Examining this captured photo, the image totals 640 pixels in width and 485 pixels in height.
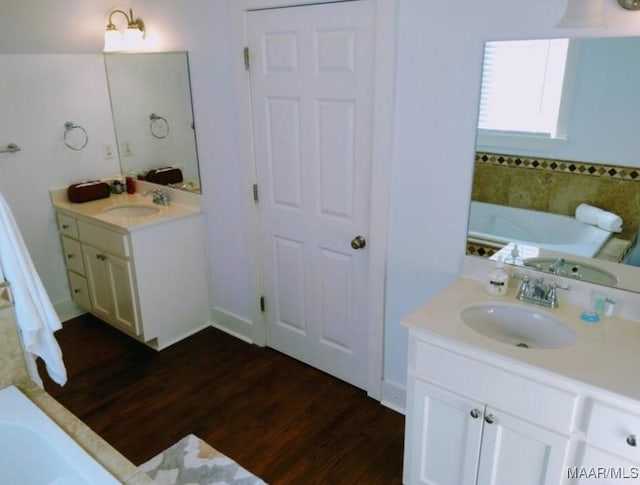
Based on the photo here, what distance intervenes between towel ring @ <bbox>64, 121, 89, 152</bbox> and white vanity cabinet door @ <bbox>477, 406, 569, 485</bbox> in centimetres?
306

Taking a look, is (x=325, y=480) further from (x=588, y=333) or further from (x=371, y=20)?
(x=371, y=20)

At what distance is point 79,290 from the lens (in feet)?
11.4

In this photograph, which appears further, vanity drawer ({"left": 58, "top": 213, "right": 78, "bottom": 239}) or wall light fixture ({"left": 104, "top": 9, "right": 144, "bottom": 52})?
vanity drawer ({"left": 58, "top": 213, "right": 78, "bottom": 239})

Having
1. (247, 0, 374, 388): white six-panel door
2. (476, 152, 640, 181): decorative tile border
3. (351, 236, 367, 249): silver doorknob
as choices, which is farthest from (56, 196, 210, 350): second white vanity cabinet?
(476, 152, 640, 181): decorative tile border

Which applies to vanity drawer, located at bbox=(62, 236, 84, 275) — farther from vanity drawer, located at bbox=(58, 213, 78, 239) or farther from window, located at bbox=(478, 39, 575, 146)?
window, located at bbox=(478, 39, 575, 146)

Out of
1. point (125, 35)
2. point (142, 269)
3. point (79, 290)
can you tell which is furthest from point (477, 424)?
point (125, 35)

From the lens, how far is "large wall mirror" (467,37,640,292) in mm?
1692

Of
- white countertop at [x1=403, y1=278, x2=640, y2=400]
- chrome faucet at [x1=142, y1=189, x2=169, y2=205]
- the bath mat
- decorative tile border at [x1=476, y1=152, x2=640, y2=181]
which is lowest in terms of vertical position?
the bath mat

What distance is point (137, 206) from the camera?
3.37 m

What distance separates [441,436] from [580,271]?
2.64 feet

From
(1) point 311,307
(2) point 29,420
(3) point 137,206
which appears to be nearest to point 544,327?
(1) point 311,307

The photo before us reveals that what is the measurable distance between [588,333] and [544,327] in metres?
0.16

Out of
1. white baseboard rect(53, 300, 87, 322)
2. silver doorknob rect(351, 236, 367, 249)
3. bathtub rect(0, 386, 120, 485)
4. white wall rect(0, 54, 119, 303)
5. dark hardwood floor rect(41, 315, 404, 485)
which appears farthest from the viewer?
white baseboard rect(53, 300, 87, 322)

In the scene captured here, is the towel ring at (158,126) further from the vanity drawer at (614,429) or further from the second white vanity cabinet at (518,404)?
the vanity drawer at (614,429)
